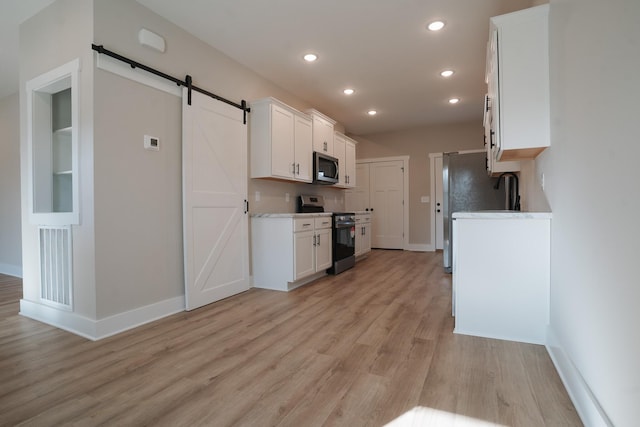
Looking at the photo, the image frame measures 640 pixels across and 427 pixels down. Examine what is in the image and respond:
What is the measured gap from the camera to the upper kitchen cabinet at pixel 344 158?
5.38 meters

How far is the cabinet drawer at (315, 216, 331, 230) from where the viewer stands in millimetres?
4102

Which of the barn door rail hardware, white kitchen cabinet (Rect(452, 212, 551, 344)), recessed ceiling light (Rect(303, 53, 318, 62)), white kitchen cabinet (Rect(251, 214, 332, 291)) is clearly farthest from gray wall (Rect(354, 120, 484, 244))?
white kitchen cabinet (Rect(452, 212, 551, 344))

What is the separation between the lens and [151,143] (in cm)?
264

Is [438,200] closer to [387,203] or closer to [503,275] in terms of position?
[387,203]

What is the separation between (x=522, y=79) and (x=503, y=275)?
1.32 m

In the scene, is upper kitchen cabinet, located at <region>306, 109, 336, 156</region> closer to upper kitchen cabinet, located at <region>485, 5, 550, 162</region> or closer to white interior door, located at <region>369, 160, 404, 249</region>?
white interior door, located at <region>369, 160, 404, 249</region>

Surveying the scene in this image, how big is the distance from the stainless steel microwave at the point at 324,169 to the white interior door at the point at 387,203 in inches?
91.2

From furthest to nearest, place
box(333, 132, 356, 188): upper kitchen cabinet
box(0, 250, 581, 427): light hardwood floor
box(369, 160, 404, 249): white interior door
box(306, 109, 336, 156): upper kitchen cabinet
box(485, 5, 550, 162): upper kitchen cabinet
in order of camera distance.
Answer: box(369, 160, 404, 249): white interior door → box(333, 132, 356, 188): upper kitchen cabinet → box(306, 109, 336, 156): upper kitchen cabinet → box(485, 5, 550, 162): upper kitchen cabinet → box(0, 250, 581, 427): light hardwood floor

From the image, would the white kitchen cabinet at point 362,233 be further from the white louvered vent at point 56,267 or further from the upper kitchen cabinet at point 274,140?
the white louvered vent at point 56,267


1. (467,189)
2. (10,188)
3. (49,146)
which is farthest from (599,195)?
(10,188)

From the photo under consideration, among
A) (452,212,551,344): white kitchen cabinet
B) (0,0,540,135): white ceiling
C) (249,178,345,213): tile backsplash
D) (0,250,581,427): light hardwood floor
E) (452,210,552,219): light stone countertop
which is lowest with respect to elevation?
(0,250,581,427): light hardwood floor

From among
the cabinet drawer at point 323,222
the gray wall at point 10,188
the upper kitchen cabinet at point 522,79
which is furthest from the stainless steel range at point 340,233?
the gray wall at point 10,188

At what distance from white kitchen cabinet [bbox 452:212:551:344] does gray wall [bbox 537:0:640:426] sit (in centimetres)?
23

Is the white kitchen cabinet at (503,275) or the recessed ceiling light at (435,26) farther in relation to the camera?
the recessed ceiling light at (435,26)
